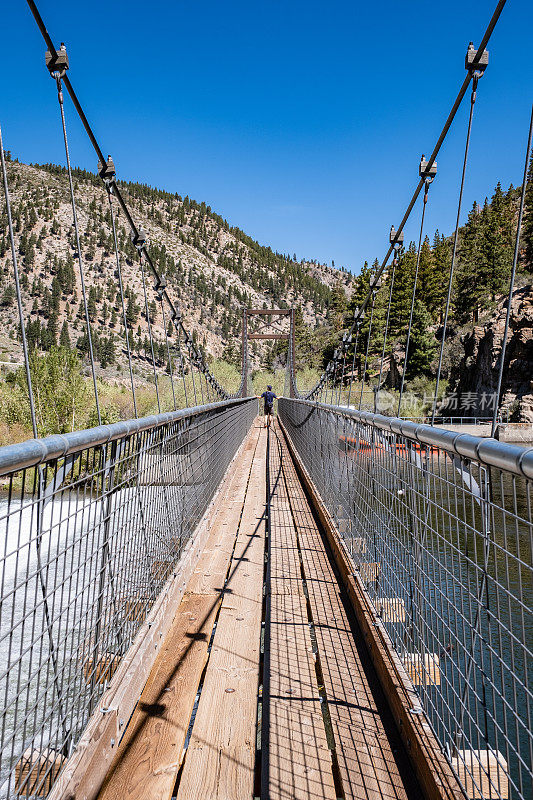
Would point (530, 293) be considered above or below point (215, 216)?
below

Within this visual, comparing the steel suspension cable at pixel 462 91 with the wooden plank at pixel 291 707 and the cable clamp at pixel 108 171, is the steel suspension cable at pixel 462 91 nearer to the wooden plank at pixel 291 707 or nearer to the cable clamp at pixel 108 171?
the cable clamp at pixel 108 171

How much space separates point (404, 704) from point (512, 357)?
90.8ft

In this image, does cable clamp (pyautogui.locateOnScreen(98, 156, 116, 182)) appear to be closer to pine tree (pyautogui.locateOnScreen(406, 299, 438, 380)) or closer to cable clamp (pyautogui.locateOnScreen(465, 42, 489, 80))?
cable clamp (pyautogui.locateOnScreen(465, 42, 489, 80))

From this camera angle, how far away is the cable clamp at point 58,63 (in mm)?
3507

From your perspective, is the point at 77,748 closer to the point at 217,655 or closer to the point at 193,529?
the point at 217,655

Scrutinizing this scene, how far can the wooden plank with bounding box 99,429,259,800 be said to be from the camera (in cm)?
161

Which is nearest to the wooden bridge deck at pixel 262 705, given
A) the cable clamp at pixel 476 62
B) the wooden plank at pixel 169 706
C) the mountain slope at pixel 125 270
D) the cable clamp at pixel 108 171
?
the wooden plank at pixel 169 706

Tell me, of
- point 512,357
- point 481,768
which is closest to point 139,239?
point 481,768

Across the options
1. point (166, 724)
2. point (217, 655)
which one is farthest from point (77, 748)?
point (217, 655)

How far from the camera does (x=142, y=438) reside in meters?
2.41

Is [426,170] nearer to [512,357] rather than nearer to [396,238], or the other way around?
[396,238]

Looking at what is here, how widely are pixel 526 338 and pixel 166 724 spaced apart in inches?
1039

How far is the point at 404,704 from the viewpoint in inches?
71.6

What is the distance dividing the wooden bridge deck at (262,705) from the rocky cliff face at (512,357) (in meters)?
24.3
